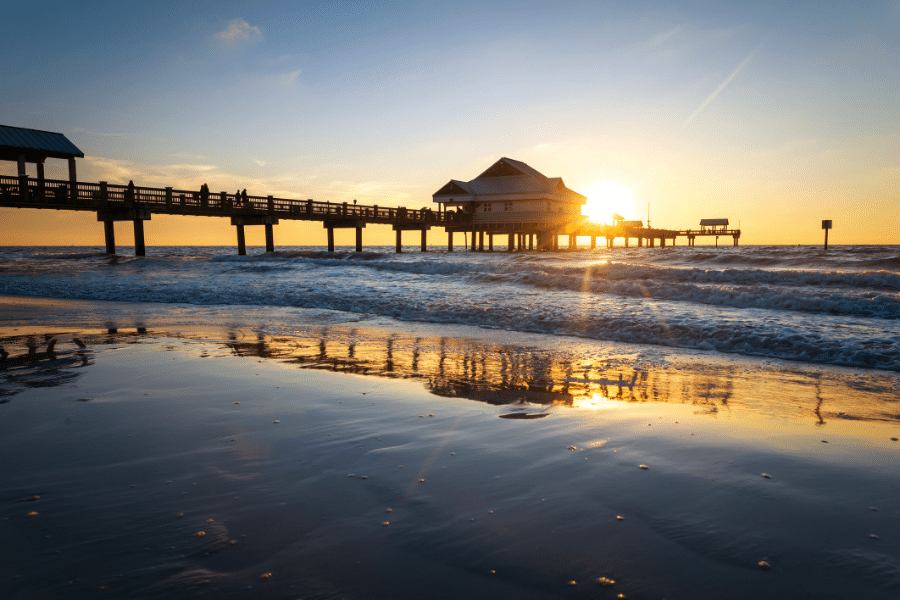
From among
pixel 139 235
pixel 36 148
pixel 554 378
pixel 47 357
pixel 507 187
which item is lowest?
pixel 554 378

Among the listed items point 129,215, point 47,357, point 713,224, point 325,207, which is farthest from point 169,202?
point 713,224

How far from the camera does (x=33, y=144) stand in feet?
94.5

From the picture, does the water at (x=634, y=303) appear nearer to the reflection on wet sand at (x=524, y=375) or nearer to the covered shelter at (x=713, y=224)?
the reflection on wet sand at (x=524, y=375)

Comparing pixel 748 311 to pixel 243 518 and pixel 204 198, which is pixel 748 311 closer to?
pixel 243 518

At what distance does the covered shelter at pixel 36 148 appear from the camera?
27969 mm

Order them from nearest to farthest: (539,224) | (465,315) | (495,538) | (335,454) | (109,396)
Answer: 1. (495,538)
2. (335,454)
3. (109,396)
4. (465,315)
5. (539,224)

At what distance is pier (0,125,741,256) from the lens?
28.2 metres

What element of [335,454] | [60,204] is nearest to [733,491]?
[335,454]

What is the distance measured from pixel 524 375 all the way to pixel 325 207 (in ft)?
120

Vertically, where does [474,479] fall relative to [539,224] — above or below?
below

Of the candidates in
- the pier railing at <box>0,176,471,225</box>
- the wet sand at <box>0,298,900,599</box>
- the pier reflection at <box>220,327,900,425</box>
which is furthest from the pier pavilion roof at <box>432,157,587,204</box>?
the wet sand at <box>0,298,900,599</box>

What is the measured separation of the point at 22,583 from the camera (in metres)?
1.97

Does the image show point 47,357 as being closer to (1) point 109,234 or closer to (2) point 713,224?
(1) point 109,234

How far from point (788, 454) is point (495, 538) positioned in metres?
2.46
